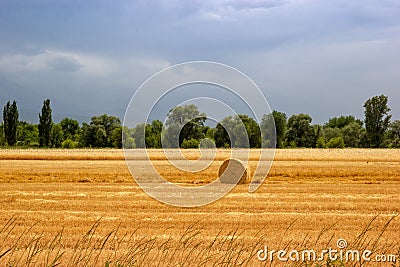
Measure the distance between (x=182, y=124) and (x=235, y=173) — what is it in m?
7.84

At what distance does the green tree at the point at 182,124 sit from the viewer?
15512mm

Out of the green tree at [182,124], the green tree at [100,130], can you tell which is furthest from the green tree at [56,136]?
the green tree at [182,124]

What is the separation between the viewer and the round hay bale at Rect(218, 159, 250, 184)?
23.3m

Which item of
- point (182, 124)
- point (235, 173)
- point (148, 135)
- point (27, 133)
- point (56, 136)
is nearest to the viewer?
point (182, 124)

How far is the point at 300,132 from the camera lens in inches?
3767

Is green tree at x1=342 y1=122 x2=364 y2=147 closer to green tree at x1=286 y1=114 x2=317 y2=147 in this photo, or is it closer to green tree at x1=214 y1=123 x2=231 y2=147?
green tree at x1=286 y1=114 x2=317 y2=147

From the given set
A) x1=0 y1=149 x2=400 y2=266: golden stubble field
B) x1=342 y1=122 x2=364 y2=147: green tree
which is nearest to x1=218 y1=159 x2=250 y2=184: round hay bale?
x1=0 y1=149 x2=400 y2=266: golden stubble field

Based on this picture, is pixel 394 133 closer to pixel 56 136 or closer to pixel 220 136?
pixel 56 136

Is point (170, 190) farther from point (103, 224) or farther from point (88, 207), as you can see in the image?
point (103, 224)

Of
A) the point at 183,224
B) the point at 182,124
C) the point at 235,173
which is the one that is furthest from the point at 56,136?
the point at 183,224

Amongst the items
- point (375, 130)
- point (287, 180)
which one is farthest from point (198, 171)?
point (375, 130)

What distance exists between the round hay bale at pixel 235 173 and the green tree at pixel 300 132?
70183 millimetres

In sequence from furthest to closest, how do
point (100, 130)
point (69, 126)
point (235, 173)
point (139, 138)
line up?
point (69, 126) < point (100, 130) < point (235, 173) < point (139, 138)

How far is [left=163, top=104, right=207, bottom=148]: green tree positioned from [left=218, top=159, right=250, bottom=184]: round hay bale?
16.2ft
